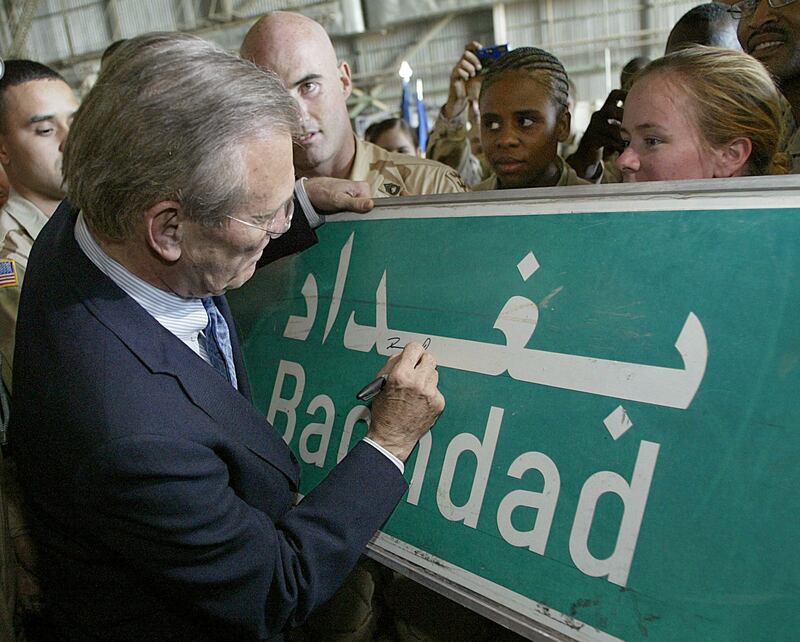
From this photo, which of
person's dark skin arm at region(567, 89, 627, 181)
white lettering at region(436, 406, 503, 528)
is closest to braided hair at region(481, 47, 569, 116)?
person's dark skin arm at region(567, 89, 627, 181)

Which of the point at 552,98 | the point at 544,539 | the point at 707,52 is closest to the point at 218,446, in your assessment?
the point at 544,539

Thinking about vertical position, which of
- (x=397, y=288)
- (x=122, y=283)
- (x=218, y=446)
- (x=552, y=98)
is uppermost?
(x=552, y=98)

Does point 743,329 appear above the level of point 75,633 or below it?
above

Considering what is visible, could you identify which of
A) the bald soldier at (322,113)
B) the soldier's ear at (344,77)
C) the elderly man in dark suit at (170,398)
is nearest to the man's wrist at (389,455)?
the elderly man in dark suit at (170,398)

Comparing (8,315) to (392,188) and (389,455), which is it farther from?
(389,455)

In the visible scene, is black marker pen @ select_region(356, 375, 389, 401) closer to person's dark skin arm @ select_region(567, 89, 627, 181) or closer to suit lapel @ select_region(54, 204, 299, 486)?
suit lapel @ select_region(54, 204, 299, 486)

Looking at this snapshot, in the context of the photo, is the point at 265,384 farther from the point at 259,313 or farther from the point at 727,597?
the point at 727,597

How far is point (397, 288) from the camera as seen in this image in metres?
1.26

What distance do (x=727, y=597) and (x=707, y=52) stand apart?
40.1 inches

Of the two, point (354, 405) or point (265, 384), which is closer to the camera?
point (354, 405)

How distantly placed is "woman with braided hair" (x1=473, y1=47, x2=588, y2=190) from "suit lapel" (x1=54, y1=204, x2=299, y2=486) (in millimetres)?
1214

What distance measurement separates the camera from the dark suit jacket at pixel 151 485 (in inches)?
35.9

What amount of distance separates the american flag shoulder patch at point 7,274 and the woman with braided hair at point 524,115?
137 cm

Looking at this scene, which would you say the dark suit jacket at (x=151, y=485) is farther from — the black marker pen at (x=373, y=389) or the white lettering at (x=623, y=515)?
the white lettering at (x=623, y=515)
